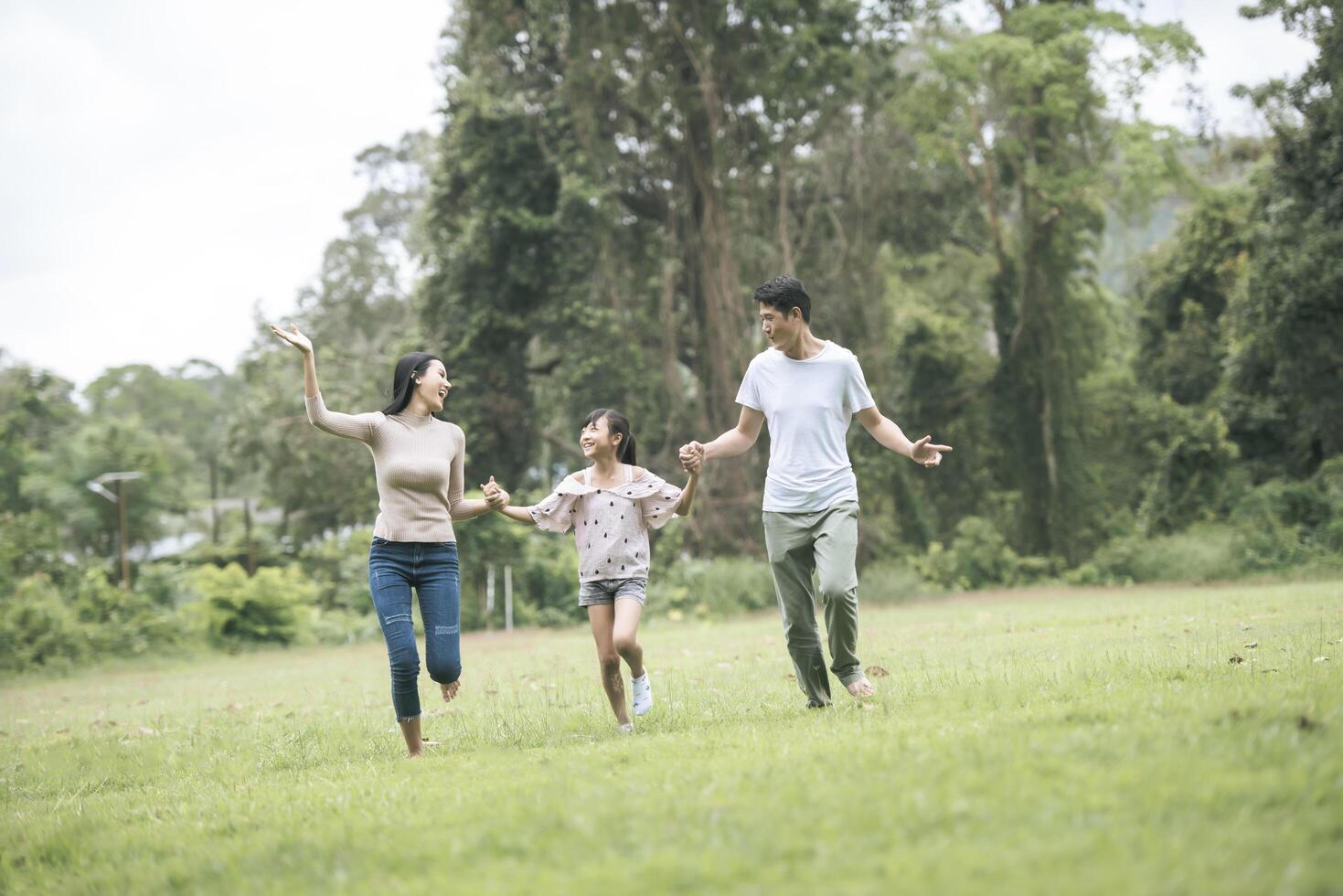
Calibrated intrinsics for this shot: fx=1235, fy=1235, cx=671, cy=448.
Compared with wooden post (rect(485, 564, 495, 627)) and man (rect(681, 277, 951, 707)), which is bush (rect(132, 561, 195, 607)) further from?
man (rect(681, 277, 951, 707))

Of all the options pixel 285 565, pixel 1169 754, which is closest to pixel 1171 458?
pixel 1169 754

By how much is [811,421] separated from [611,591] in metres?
1.60

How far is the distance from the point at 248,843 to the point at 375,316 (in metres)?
49.6

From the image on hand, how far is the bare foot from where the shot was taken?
757cm

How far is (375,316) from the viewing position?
174 feet

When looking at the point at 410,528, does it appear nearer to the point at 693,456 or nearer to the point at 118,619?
the point at 693,456

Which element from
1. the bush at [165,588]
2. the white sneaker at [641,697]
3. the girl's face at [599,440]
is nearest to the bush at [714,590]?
the bush at [165,588]

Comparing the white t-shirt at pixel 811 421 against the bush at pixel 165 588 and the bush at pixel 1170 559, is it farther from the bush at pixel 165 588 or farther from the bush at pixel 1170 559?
the bush at pixel 165 588

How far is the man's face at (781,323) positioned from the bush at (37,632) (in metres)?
20.5

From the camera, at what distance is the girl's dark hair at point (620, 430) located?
7.75 meters

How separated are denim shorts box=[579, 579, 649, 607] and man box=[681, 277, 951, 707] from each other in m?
0.83

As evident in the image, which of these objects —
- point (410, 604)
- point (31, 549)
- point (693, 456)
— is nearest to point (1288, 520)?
point (693, 456)

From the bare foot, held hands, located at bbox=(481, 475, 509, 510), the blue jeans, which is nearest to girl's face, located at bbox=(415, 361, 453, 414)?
held hands, located at bbox=(481, 475, 509, 510)

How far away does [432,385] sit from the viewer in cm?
766
